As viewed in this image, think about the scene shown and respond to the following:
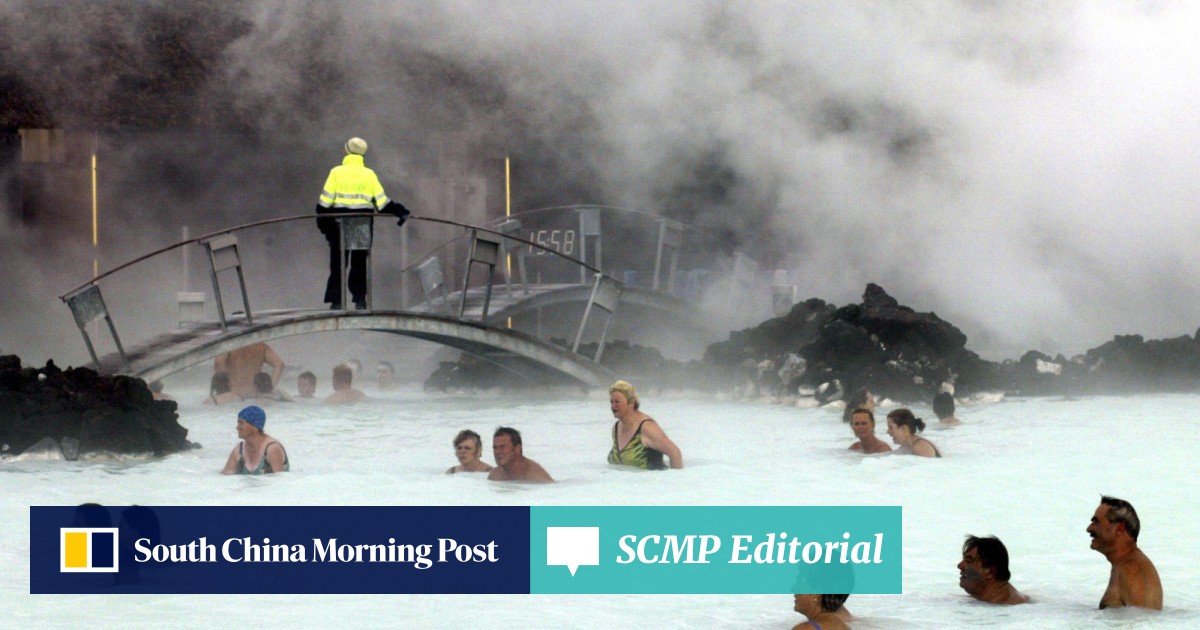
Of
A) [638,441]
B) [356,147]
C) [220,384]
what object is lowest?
[638,441]

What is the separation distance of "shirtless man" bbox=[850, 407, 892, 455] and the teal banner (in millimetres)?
2469

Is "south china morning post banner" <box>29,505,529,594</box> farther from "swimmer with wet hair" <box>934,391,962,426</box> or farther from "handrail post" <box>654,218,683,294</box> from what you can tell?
"handrail post" <box>654,218,683,294</box>

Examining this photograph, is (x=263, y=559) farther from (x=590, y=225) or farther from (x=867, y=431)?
(x=590, y=225)

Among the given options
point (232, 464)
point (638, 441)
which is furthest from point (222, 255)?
point (638, 441)

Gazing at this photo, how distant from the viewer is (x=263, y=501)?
10219 millimetres

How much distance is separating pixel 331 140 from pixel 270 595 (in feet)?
46.3

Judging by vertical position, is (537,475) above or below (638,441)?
below

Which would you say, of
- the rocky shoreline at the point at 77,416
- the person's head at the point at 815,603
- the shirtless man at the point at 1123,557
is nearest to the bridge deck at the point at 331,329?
the rocky shoreline at the point at 77,416

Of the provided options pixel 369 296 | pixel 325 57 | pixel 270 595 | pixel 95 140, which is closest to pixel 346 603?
pixel 270 595

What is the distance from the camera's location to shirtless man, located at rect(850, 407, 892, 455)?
452 inches

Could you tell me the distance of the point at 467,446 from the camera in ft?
34.6

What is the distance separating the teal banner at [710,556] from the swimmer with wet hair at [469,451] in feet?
5.15

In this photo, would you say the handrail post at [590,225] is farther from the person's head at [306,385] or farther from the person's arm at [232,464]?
the person's arm at [232,464]

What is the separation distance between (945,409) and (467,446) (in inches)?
188
